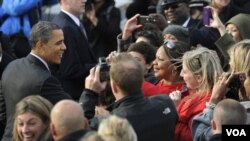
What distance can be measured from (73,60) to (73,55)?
5 cm

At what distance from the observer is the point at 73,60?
9633mm

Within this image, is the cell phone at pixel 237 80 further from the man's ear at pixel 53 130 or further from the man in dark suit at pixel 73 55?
the man in dark suit at pixel 73 55

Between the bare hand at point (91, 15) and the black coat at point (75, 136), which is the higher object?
the black coat at point (75, 136)

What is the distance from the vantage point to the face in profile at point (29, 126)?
7.22 meters

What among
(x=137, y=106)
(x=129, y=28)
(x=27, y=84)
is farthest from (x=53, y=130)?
(x=129, y=28)

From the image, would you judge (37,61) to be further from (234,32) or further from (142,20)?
→ (234,32)

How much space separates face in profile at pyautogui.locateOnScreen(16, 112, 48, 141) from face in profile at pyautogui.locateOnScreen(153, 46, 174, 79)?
1761mm

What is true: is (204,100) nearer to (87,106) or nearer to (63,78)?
(87,106)

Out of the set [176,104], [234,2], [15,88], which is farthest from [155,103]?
[234,2]

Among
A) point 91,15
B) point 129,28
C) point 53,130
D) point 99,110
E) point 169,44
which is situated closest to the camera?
point 53,130

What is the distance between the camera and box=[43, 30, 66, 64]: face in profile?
8320mm

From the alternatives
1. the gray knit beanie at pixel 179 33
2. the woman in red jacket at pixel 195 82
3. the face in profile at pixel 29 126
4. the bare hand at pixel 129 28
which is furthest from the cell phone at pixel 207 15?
the face in profile at pixel 29 126

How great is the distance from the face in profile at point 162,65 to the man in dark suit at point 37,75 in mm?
926

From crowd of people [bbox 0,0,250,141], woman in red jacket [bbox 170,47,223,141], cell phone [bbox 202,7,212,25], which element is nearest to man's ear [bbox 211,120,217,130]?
crowd of people [bbox 0,0,250,141]
